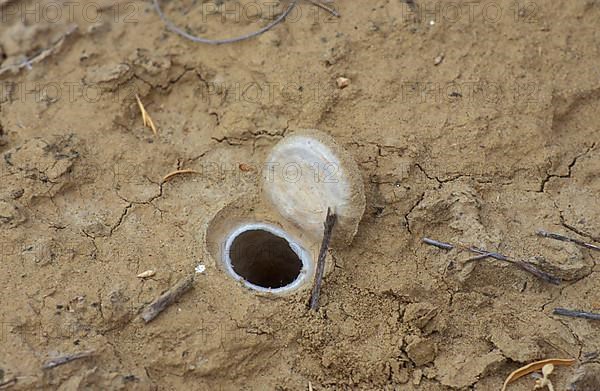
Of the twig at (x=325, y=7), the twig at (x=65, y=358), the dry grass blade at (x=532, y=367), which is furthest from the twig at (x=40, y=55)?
the dry grass blade at (x=532, y=367)

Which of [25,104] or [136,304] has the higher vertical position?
[25,104]

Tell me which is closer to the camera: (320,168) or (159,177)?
(320,168)

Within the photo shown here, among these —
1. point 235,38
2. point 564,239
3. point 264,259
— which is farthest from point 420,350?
point 235,38

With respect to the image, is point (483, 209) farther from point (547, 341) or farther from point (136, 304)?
point (136, 304)

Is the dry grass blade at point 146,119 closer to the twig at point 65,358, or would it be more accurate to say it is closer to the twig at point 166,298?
the twig at point 166,298

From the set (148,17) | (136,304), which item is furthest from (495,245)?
(148,17)

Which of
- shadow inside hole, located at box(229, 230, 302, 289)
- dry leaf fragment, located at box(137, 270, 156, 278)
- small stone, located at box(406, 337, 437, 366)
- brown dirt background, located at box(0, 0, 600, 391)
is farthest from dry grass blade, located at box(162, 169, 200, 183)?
small stone, located at box(406, 337, 437, 366)

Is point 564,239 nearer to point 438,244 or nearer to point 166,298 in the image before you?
point 438,244
